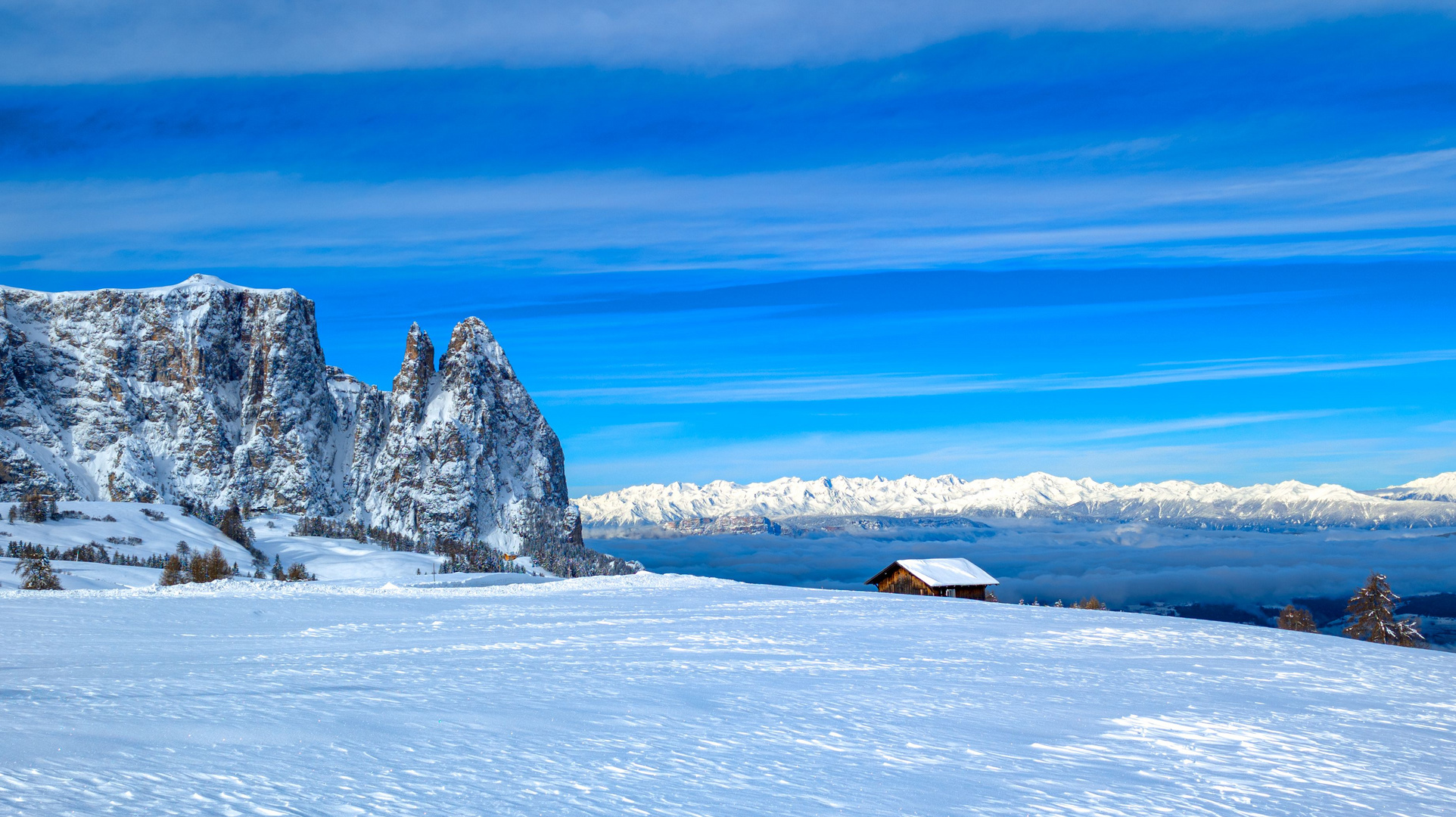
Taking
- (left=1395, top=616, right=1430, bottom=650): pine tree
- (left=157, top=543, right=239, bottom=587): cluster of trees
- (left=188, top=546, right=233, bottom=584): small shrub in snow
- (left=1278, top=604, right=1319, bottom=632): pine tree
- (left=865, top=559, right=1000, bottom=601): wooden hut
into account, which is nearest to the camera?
(left=1395, top=616, right=1430, bottom=650): pine tree

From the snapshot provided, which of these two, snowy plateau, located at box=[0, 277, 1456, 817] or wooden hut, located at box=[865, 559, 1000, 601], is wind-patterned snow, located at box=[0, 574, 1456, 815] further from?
wooden hut, located at box=[865, 559, 1000, 601]

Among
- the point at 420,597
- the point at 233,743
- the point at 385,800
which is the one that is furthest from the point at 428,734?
the point at 420,597

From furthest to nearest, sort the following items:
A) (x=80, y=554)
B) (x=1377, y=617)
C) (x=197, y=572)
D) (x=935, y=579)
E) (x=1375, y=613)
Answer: (x=80, y=554)
(x=197, y=572)
(x=935, y=579)
(x=1375, y=613)
(x=1377, y=617)

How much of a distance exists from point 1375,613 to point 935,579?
1126 inches

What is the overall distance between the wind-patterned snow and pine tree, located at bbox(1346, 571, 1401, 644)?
30776 millimetres

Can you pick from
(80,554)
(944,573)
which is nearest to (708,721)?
(944,573)

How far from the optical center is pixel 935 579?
222 ft

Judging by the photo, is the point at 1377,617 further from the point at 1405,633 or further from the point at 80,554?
the point at 80,554

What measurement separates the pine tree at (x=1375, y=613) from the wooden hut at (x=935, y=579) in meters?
23.5

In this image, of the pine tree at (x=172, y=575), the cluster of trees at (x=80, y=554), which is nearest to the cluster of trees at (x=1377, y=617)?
the pine tree at (x=172, y=575)

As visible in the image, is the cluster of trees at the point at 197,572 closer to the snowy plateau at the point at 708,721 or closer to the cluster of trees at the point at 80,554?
the snowy plateau at the point at 708,721

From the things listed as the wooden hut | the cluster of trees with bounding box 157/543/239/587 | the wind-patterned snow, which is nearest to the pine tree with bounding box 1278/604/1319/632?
the wooden hut

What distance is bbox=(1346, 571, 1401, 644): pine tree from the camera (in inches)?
2459

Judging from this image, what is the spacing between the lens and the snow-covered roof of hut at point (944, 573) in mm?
67500
